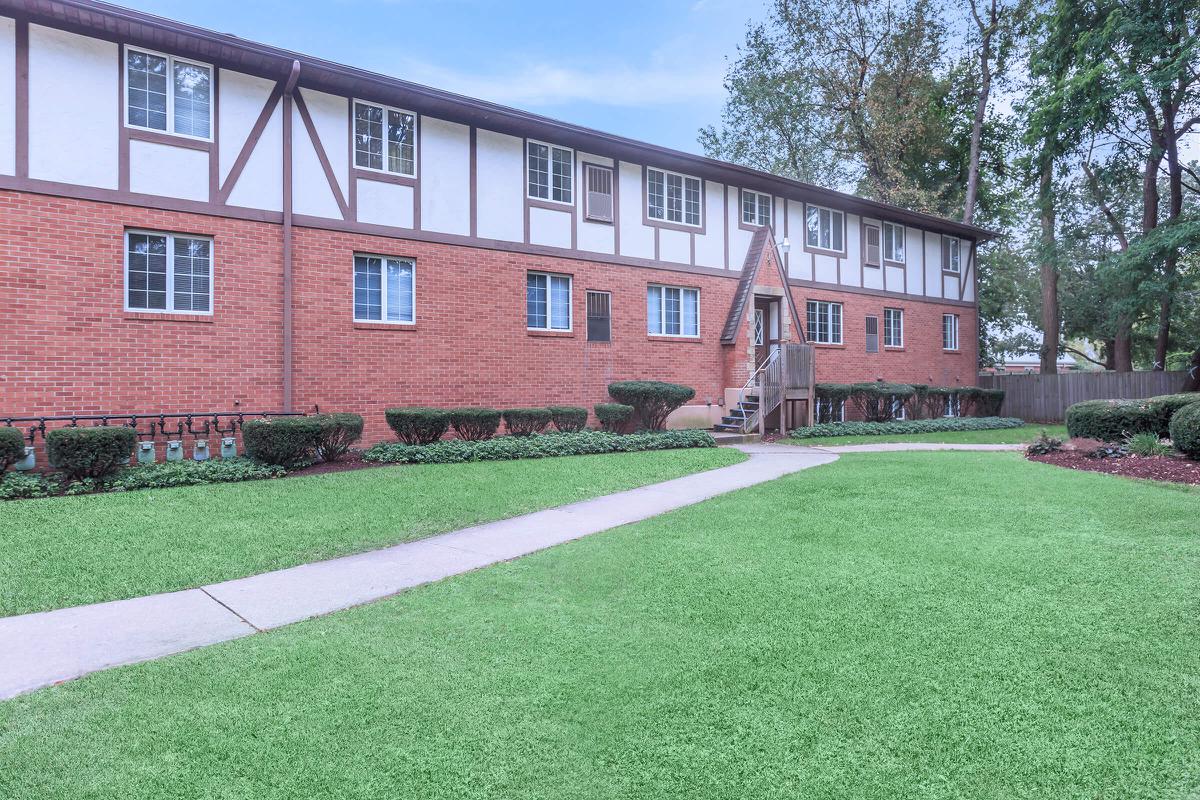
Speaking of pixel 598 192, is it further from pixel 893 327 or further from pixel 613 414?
pixel 893 327

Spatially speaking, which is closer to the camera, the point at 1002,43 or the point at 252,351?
the point at 252,351

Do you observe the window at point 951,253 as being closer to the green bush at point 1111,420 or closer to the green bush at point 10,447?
the green bush at point 1111,420

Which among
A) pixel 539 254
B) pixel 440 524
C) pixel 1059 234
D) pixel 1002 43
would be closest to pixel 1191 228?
pixel 1059 234

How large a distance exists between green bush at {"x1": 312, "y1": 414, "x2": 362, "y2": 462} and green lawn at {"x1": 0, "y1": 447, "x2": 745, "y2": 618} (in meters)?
0.97

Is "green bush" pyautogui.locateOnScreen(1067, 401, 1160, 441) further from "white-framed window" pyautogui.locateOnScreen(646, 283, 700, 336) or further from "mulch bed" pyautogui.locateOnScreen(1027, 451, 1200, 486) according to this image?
"white-framed window" pyautogui.locateOnScreen(646, 283, 700, 336)

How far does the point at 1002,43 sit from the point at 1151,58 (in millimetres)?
9432

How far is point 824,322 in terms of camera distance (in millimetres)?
19984

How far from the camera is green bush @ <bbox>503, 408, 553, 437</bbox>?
41.7 ft

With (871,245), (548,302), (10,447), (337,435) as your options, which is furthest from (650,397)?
(871,245)

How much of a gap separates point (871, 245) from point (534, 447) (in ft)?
47.9

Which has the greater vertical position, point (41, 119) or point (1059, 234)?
point (1059, 234)

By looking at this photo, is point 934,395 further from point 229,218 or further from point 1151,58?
point 229,218

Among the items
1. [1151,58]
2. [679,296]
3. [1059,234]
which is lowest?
[679,296]

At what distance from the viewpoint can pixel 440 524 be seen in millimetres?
7055
